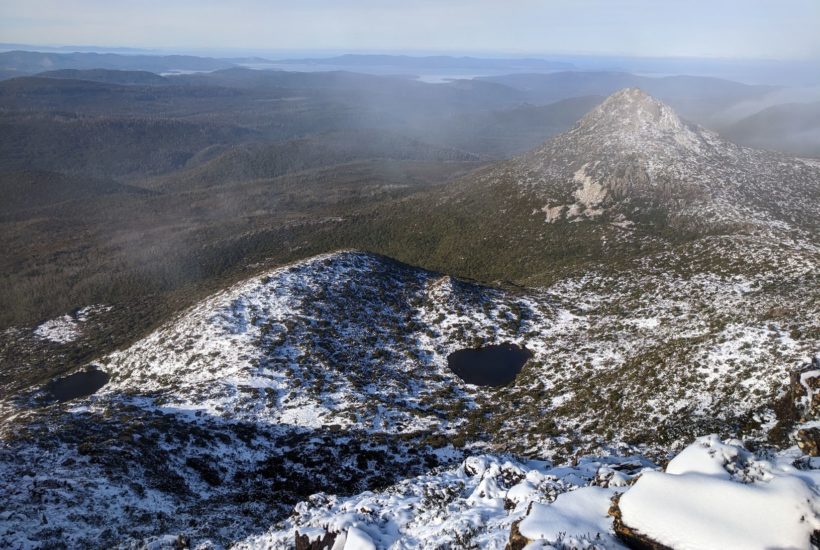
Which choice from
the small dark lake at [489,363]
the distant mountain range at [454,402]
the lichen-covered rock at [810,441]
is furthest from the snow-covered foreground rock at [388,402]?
the lichen-covered rock at [810,441]

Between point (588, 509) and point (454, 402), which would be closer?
point (588, 509)

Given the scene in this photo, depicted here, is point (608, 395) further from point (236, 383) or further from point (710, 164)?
point (710, 164)

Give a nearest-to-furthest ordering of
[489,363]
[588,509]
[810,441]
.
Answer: [588,509] → [810,441] → [489,363]

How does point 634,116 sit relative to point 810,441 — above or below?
above

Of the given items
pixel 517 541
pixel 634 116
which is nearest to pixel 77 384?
pixel 517 541

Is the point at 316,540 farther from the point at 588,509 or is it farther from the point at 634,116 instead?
the point at 634,116
